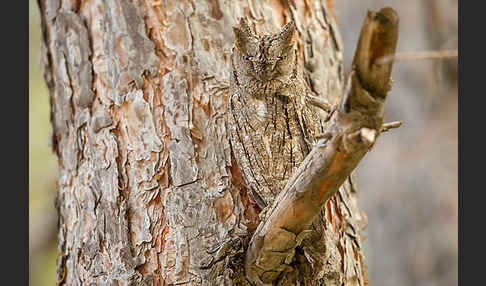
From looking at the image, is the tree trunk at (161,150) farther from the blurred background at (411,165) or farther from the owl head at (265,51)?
the blurred background at (411,165)

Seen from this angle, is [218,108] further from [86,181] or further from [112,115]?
[86,181]

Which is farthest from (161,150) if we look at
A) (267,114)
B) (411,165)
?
(411,165)

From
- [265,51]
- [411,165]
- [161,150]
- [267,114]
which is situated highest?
[265,51]

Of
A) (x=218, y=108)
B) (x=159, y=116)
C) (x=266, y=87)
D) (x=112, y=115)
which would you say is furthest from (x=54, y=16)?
(x=266, y=87)

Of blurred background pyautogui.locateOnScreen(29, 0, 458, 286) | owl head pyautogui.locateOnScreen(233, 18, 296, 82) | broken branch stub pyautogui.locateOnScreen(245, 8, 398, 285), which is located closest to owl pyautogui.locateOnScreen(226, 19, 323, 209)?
owl head pyautogui.locateOnScreen(233, 18, 296, 82)

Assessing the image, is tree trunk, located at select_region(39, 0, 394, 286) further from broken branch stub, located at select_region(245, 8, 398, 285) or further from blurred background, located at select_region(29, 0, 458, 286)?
blurred background, located at select_region(29, 0, 458, 286)

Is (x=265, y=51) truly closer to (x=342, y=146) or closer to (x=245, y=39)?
(x=245, y=39)
